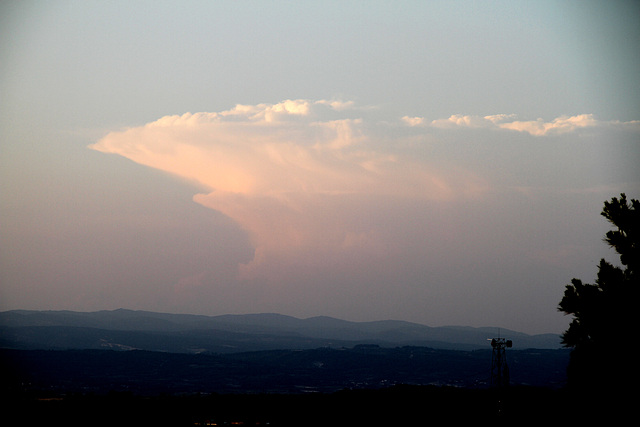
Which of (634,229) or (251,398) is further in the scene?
(251,398)

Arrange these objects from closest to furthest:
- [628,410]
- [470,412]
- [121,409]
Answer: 1. [628,410]
2. [121,409]
3. [470,412]

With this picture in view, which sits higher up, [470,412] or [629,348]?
[629,348]

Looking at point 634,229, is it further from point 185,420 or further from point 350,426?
point 185,420

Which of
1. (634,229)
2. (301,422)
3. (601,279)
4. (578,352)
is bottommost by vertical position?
(301,422)

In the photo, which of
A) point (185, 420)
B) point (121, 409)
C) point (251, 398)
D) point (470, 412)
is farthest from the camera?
point (251, 398)

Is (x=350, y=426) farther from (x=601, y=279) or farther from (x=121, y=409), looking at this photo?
(x=601, y=279)

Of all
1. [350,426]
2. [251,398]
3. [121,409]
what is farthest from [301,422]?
[251,398]

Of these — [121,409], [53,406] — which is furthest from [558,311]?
[53,406]
